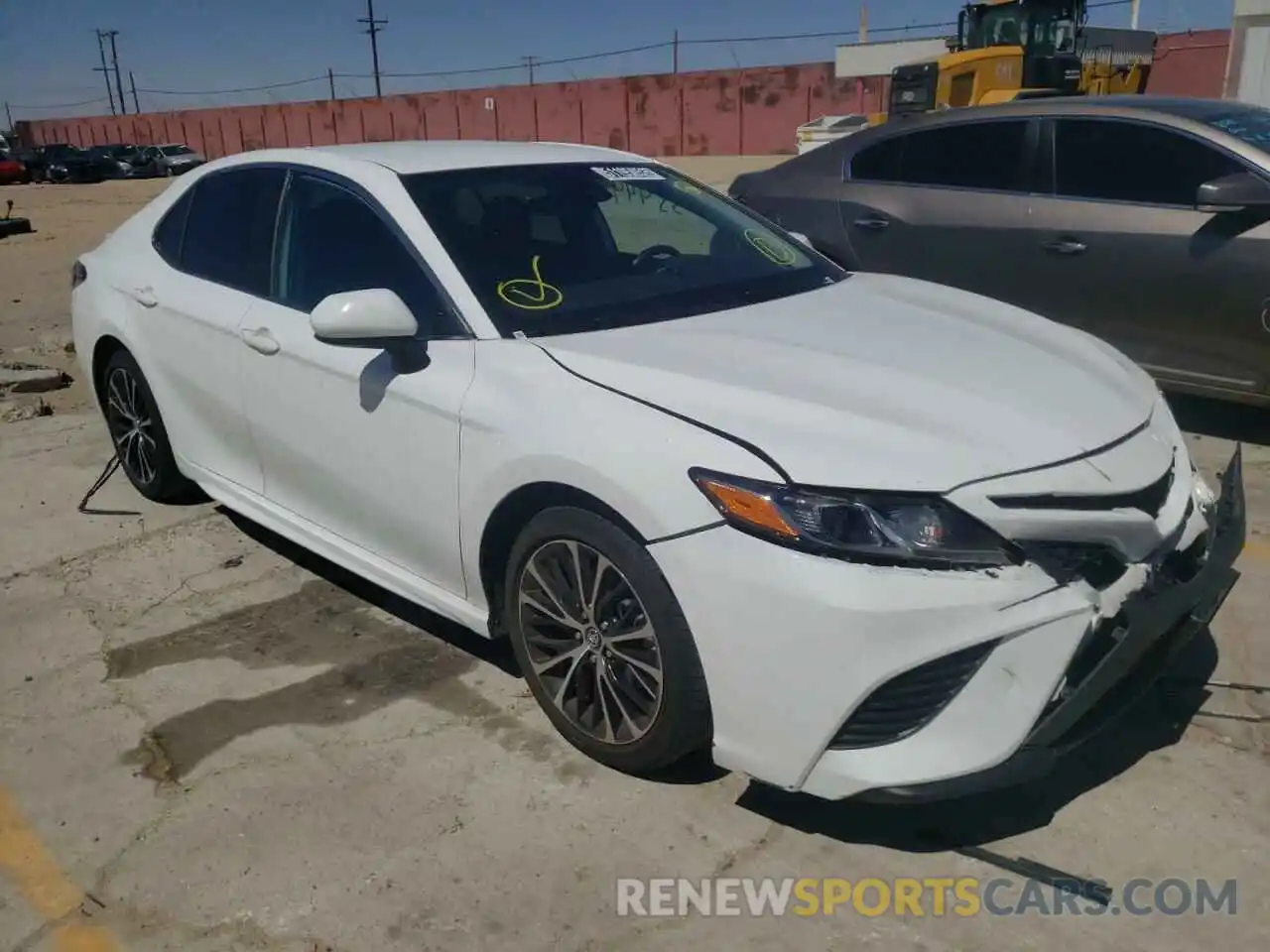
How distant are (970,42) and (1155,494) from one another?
15.7 m

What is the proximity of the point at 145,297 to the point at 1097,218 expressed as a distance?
423 centimetres

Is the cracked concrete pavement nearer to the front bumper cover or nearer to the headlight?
the front bumper cover

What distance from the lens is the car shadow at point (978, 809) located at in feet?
A: 8.45

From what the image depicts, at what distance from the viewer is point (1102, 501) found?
2412mm

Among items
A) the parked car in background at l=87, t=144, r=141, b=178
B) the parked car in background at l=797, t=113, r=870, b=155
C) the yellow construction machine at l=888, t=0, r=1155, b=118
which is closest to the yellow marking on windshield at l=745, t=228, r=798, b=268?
the yellow construction machine at l=888, t=0, r=1155, b=118

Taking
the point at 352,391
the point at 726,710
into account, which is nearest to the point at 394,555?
the point at 352,391

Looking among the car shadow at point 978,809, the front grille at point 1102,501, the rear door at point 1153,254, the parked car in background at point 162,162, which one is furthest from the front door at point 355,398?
the parked car in background at point 162,162

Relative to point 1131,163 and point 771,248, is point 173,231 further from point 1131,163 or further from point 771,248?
point 1131,163

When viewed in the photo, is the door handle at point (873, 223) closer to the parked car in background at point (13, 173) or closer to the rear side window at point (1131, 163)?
the rear side window at point (1131, 163)

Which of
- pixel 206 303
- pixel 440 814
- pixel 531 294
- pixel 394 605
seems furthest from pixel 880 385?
pixel 206 303

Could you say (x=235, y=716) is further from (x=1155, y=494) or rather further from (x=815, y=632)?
(x=1155, y=494)

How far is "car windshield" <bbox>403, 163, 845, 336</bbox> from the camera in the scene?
10.2ft

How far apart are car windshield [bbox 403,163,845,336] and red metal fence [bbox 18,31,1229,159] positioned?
1085 inches

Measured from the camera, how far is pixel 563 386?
107 inches
